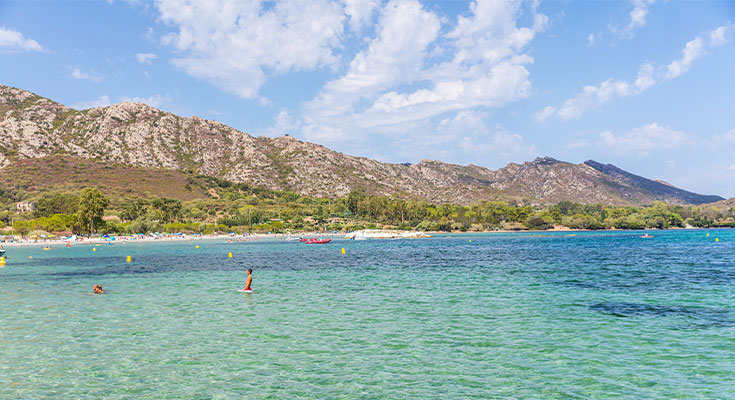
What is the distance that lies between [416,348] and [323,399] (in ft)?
20.0

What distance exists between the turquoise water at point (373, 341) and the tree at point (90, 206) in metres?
115

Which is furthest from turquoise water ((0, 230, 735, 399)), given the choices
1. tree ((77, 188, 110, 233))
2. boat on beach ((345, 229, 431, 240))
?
boat on beach ((345, 229, 431, 240))

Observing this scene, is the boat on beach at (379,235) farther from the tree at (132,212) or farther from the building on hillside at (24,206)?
the building on hillside at (24,206)

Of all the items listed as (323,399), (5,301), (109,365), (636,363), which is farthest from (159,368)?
(5,301)

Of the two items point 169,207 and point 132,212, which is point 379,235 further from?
point 132,212

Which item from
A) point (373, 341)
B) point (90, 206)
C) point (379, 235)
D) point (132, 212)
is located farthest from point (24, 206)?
point (373, 341)

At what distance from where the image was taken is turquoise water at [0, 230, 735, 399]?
14273mm

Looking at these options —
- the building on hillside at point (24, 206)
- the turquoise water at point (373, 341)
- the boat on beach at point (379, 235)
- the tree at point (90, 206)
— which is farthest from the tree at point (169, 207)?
the turquoise water at point (373, 341)

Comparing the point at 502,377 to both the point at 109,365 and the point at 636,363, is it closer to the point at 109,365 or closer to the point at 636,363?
the point at 636,363

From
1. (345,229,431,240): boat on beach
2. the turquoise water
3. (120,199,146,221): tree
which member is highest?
(120,199,146,221): tree

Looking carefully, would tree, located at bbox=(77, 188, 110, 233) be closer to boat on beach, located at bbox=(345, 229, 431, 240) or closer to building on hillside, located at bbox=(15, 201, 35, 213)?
building on hillside, located at bbox=(15, 201, 35, 213)

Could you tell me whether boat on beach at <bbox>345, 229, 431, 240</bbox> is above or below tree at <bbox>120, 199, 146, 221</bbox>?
below

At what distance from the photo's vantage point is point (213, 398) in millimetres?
13336

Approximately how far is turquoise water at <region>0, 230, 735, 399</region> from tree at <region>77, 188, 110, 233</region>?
11463cm
